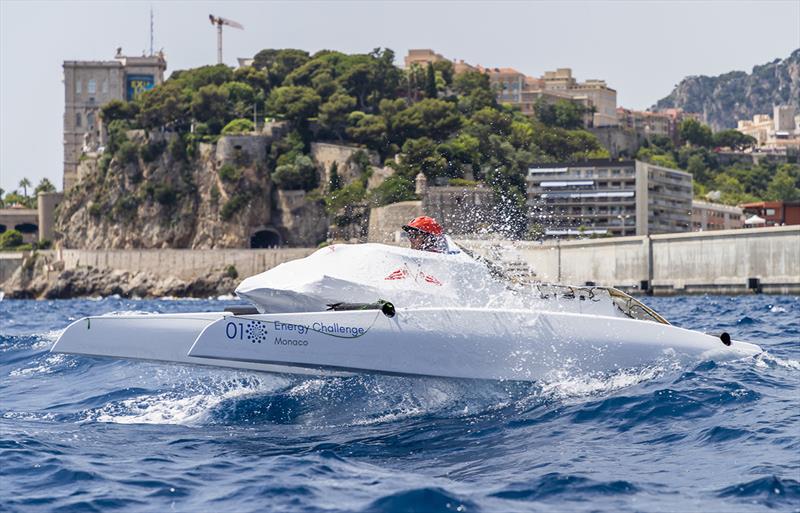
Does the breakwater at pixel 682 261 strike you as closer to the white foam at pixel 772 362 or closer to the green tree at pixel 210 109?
the white foam at pixel 772 362

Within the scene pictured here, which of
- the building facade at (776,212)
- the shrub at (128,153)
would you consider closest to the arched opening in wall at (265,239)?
the shrub at (128,153)

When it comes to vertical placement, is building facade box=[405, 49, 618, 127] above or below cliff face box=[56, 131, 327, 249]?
→ above

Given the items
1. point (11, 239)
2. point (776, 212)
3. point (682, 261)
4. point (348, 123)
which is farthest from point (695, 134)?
point (682, 261)

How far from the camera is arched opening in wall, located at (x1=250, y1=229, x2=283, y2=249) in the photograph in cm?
10362

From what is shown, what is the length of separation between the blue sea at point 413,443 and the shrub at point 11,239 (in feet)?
356

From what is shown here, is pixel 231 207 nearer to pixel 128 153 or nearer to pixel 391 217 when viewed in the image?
pixel 128 153

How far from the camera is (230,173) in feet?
338

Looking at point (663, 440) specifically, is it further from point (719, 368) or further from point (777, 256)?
point (777, 256)

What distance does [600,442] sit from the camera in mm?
12906

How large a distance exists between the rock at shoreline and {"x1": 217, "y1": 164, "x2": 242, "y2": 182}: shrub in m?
11.3

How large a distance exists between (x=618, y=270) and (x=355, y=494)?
6106 centimetres

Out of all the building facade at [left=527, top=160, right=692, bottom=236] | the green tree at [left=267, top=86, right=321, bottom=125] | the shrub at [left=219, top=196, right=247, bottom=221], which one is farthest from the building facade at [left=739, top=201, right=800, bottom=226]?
the shrub at [left=219, top=196, right=247, bottom=221]

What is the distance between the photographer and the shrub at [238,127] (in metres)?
111

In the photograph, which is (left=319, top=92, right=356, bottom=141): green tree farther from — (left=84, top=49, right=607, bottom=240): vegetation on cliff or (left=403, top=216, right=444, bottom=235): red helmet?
(left=403, top=216, right=444, bottom=235): red helmet
